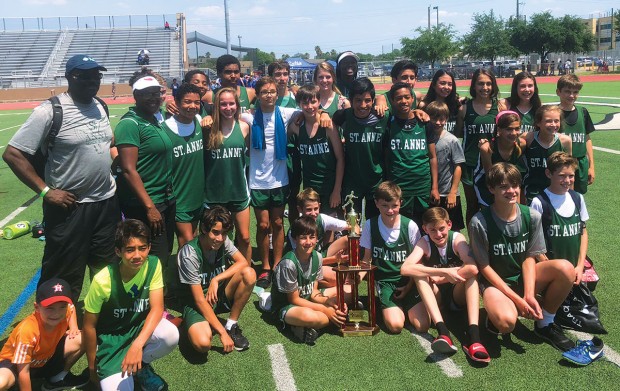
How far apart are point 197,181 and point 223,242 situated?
0.75 meters

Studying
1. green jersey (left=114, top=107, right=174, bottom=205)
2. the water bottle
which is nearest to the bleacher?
the water bottle

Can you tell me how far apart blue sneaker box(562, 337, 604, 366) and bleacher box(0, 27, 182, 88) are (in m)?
47.0

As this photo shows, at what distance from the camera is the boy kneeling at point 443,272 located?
3891 millimetres

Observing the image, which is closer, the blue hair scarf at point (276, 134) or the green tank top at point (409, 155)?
→ the green tank top at point (409, 155)

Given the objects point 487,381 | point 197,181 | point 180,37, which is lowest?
point 487,381

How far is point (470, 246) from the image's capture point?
4.12 metres

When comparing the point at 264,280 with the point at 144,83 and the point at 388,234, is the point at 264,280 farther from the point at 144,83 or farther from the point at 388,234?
the point at 144,83

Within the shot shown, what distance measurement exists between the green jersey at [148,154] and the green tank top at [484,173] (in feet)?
8.92

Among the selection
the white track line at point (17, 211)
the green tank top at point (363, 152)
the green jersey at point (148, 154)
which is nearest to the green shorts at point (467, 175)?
the green tank top at point (363, 152)

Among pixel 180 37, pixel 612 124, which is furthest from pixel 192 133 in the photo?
pixel 180 37

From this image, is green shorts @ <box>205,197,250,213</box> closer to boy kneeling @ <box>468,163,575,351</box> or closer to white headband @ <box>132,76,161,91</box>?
white headband @ <box>132,76,161,91</box>

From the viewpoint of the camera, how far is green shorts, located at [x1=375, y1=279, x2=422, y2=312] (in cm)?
438

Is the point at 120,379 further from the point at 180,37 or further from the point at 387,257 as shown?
the point at 180,37

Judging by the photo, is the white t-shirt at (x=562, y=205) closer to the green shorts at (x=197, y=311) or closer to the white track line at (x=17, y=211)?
the green shorts at (x=197, y=311)
